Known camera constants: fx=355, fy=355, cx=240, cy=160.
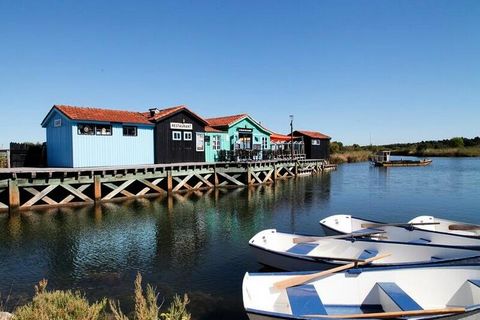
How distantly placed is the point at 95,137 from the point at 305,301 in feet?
66.3

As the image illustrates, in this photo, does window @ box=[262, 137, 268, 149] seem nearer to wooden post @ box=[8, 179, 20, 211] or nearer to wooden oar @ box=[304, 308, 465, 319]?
wooden post @ box=[8, 179, 20, 211]

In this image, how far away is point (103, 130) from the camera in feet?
77.0

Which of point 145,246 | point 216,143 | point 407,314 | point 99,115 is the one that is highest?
point 99,115

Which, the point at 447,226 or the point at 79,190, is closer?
the point at 447,226

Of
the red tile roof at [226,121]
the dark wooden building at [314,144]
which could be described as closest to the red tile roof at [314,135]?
the dark wooden building at [314,144]

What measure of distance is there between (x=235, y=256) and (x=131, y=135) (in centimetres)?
1629

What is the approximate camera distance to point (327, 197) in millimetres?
25219

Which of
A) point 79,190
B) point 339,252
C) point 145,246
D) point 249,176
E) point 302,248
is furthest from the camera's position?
point 249,176

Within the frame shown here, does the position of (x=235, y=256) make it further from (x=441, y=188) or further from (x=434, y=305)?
(x=441, y=188)

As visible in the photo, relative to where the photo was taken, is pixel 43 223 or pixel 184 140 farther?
pixel 184 140

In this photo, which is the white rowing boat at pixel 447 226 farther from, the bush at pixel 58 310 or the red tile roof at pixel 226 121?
the red tile roof at pixel 226 121

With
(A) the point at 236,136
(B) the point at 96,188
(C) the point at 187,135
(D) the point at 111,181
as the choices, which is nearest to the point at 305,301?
(B) the point at 96,188

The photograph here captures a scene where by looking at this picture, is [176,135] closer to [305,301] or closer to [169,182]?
[169,182]

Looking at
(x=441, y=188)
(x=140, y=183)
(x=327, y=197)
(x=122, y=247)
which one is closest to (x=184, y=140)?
(x=140, y=183)
